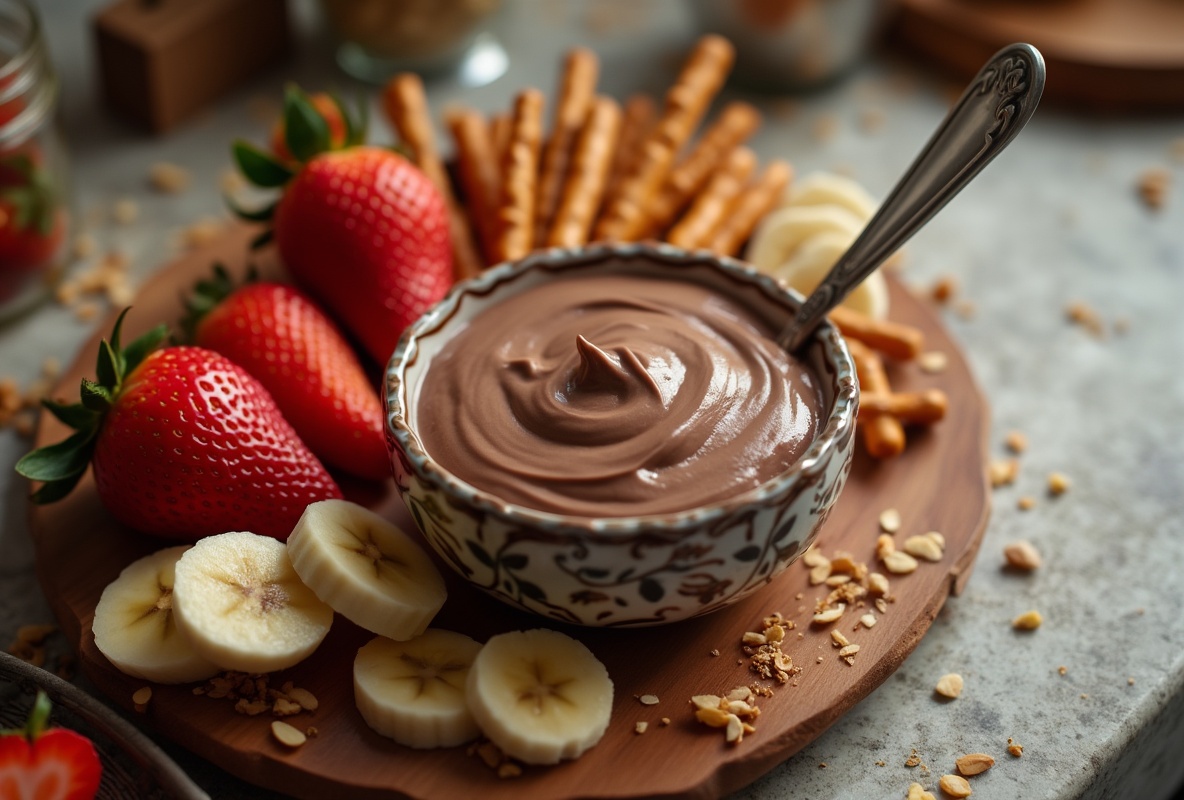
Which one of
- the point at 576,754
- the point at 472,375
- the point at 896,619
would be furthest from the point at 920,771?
the point at 472,375

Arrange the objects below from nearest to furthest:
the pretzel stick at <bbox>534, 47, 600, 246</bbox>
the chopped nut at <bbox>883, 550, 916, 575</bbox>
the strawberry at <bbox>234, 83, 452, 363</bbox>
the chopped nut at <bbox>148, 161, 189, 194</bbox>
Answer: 1. the chopped nut at <bbox>883, 550, 916, 575</bbox>
2. the strawberry at <bbox>234, 83, 452, 363</bbox>
3. the pretzel stick at <bbox>534, 47, 600, 246</bbox>
4. the chopped nut at <bbox>148, 161, 189, 194</bbox>

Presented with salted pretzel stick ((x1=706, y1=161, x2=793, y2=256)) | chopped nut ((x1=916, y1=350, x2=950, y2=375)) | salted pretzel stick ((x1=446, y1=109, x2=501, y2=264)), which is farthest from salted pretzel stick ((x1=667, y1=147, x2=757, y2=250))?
chopped nut ((x1=916, y1=350, x2=950, y2=375))

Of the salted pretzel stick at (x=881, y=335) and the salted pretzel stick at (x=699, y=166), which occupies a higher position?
the salted pretzel stick at (x=699, y=166)

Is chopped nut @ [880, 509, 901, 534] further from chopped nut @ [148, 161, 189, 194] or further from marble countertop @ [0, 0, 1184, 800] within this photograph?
chopped nut @ [148, 161, 189, 194]

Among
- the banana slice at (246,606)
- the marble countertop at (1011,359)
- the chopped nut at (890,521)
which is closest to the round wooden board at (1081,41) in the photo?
the marble countertop at (1011,359)

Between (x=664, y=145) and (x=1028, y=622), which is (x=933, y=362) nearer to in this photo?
(x=1028, y=622)

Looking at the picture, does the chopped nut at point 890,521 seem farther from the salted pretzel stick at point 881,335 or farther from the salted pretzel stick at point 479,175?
the salted pretzel stick at point 479,175

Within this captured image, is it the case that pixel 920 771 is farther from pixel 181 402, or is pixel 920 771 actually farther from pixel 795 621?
pixel 181 402
